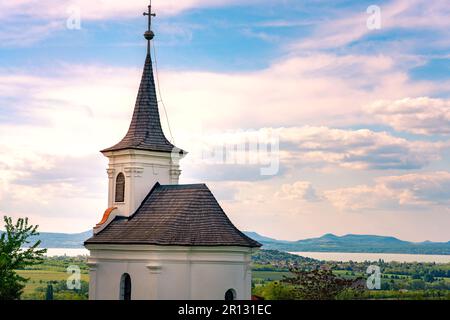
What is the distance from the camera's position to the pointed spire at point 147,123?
51.0 meters

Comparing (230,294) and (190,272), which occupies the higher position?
(190,272)

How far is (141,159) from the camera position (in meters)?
50.6

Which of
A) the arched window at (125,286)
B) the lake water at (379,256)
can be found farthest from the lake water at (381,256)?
the arched window at (125,286)

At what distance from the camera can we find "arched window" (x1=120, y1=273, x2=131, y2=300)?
46406mm

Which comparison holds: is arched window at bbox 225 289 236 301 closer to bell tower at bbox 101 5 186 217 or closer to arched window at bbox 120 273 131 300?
arched window at bbox 120 273 131 300

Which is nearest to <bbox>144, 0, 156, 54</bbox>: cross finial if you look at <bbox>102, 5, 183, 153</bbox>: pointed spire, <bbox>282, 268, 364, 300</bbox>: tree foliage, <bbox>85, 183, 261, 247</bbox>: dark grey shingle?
<bbox>102, 5, 183, 153</bbox>: pointed spire

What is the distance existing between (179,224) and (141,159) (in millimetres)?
7027

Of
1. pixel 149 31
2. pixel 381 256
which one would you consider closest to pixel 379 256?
pixel 381 256

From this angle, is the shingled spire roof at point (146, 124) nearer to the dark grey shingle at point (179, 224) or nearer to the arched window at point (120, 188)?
the arched window at point (120, 188)

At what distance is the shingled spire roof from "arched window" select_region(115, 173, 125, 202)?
1.81 m

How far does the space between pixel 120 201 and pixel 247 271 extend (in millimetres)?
9973

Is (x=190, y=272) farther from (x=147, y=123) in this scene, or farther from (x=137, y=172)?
(x=147, y=123)

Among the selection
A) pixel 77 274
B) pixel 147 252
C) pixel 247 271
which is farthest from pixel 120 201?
pixel 77 274
